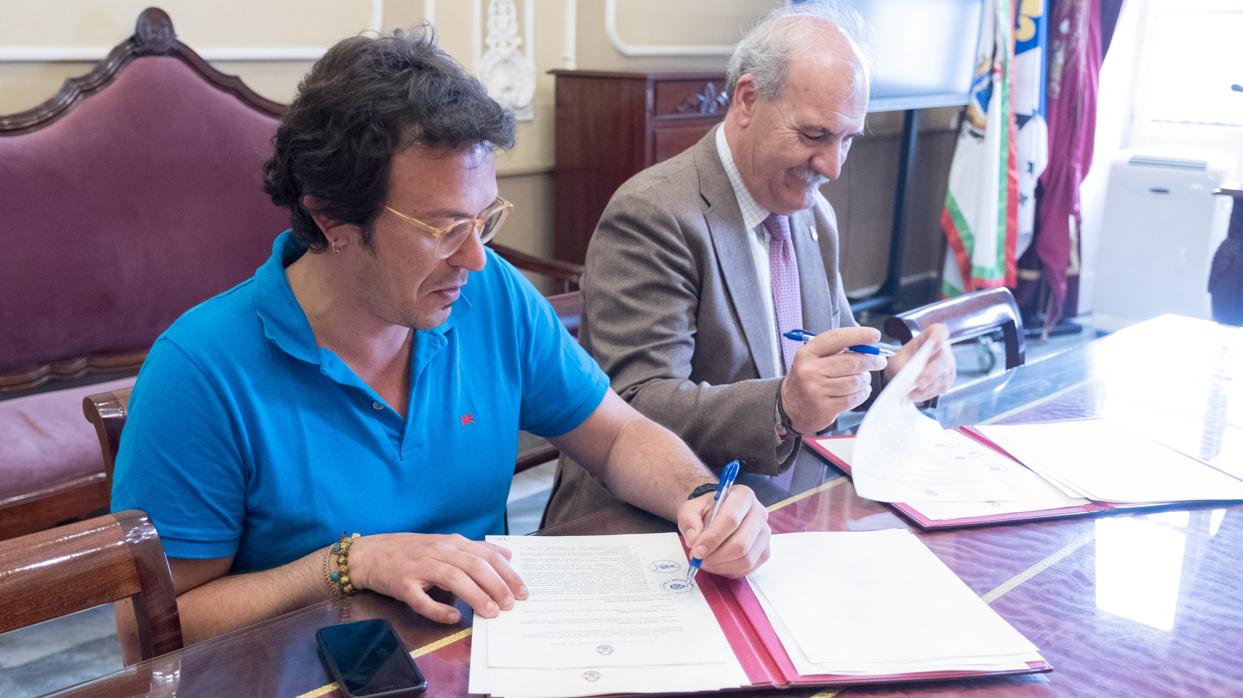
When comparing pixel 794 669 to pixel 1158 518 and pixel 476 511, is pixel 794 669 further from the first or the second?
pixel 1158 518

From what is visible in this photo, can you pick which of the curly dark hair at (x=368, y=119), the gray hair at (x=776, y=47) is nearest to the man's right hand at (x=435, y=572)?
the curly dark hair at (x=368, y=119)

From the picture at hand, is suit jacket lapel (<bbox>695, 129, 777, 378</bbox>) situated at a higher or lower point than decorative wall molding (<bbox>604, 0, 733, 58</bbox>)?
lower

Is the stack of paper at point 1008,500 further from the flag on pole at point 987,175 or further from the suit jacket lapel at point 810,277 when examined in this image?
the flag on pole at point 987,175

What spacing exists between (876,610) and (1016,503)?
41 centimetres

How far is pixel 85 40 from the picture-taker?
2.78 metres

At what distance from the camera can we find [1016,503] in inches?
55.6

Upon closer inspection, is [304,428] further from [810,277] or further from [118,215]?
[118,215]

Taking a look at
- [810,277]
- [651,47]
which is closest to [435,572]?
[810,277]

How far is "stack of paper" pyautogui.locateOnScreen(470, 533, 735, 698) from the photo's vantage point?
0.95 meters

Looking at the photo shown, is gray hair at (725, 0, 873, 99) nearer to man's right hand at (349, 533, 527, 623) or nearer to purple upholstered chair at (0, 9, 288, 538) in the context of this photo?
man's right hand at (349, 533, 527, 623)

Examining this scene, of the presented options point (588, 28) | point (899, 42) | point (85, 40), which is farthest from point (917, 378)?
point (899, 42)

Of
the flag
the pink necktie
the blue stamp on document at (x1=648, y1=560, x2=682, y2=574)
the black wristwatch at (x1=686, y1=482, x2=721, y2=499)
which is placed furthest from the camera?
the flag

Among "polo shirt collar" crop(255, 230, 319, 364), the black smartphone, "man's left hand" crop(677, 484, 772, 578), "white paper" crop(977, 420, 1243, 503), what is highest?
"polo shirt collar" crop(255, 230, 319, 364)

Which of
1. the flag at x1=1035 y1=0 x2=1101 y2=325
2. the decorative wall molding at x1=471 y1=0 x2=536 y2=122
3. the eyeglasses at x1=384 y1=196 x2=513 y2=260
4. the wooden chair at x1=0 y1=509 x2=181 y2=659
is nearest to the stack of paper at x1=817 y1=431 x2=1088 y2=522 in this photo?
the eyeglasses at x1=384 y1=196 x2=513 y2=260
